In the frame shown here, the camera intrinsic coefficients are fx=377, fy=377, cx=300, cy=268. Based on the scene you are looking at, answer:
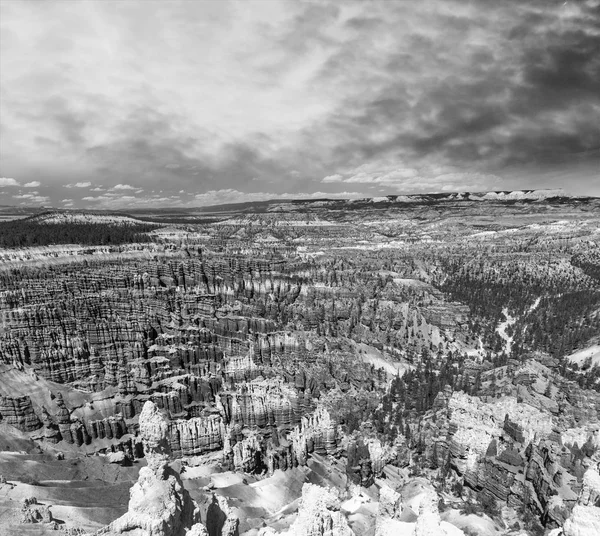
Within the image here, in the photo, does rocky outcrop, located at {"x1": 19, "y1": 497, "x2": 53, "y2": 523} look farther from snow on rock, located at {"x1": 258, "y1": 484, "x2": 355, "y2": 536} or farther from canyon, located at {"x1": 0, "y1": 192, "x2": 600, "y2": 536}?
snow on rock, located at {"x1": 258, "y1": 484, "x2": 355, "y2": 536}

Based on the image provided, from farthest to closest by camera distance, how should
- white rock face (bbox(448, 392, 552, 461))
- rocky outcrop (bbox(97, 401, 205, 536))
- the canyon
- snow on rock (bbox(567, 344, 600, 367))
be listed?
snow on rock (bbox(567, 344, 600, 367)) < white rock face (bbox(448, 392, 552, 461)) < the canyon < rocky outcrop (bbox(97, 401, 205, 536))

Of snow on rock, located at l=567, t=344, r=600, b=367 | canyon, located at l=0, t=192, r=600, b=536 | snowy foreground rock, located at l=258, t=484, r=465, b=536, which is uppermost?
snowy foreground rock, located at l=258, t=484, r=465, b=536

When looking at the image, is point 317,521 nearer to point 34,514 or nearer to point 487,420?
point 34,514

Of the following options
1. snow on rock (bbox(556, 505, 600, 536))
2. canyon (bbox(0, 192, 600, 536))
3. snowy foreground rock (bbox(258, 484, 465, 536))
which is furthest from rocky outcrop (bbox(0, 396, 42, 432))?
snow on rock (bbox(556, 505, 600, 536))

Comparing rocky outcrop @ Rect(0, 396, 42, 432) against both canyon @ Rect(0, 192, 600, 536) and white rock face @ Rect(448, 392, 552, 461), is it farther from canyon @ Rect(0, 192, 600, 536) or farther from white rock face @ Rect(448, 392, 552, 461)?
white rock face @ Rect(448, 392, 552, 461)

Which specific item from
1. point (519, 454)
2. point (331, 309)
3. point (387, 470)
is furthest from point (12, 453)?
point (331, 309)

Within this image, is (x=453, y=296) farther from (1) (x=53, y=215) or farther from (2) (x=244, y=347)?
(1) (x=53, y=215)

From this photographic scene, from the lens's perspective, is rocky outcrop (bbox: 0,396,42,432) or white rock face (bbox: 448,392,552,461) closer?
white rock face (bbox: 448,392,552,461)

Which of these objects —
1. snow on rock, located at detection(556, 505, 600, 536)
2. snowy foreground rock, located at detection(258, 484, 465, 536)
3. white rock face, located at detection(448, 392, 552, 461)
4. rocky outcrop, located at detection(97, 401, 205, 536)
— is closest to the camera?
snow on rock, located at detection(556, 505, 600, 536)

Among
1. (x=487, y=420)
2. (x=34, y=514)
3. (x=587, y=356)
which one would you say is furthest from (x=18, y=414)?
(x=587, y=356)

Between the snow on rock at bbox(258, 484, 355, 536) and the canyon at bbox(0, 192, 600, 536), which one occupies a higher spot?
the snow on rock at bbox(258, 484, 355, 536)

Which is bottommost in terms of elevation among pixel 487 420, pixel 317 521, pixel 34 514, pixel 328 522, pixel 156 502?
pixel 487 420
